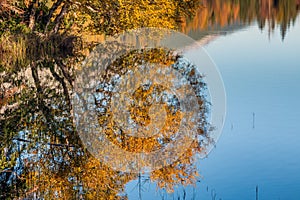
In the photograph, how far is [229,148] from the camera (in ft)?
30.9

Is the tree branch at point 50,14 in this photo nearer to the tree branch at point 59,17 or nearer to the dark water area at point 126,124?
the dark water area at point 126,124

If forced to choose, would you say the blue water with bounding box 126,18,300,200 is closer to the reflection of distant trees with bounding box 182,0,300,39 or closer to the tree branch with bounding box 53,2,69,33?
the tree branch with bounding box 53,2,69,33

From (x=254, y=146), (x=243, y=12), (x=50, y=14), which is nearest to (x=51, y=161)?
(x=254, y=146)

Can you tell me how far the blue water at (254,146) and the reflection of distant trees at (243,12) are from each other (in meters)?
28.3

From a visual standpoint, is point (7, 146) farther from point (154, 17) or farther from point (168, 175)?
point (154, 17)

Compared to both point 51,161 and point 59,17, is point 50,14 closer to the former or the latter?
point 59,17

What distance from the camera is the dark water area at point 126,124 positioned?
7172 millimetres

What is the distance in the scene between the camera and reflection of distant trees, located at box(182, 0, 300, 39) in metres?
50.4

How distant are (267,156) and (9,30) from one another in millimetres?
10991

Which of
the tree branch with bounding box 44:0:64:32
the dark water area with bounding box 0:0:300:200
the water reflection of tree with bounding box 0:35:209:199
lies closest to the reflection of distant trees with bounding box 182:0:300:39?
the tree branch with bounding box 44:0:64:32

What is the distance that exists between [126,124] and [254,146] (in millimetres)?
2066

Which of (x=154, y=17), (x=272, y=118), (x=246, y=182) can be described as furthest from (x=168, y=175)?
(x=154, y=17)

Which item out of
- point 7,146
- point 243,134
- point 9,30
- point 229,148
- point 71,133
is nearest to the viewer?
point 7,146

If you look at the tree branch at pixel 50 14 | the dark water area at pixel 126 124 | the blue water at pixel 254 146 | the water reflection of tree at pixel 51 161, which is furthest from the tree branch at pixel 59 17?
the water reflection of tree at pixel 51 161
